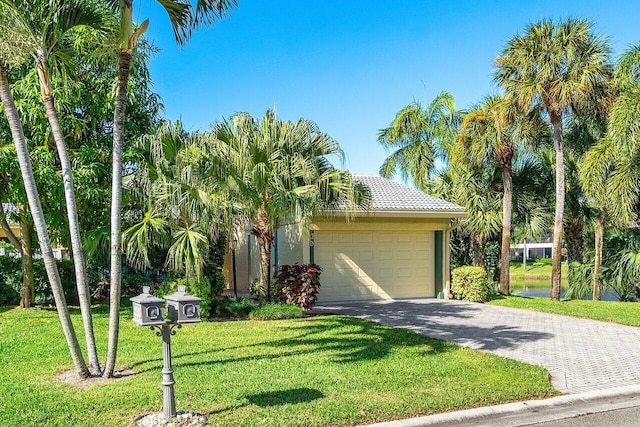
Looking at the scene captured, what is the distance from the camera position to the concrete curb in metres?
5.09

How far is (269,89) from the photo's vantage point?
43.9ft

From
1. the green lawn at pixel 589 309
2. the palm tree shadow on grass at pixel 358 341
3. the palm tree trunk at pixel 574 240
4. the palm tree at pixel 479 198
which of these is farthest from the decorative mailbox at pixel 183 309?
the palm tree trunk at pixel 574 240

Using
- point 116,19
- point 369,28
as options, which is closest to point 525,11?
point 369,28

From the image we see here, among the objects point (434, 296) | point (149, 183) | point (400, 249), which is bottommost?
point (434, 296)

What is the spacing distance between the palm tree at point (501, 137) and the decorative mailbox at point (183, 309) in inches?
503

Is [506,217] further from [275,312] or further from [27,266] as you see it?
[27,266]

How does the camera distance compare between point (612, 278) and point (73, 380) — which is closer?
point (73, 380)

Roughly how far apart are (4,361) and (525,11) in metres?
14.3

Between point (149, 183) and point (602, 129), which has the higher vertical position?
point (602, 129)

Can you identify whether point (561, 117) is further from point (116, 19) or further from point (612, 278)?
point (116, 19)

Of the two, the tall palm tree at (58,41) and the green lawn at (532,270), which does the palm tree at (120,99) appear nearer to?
the tall palm tree at (58,41)

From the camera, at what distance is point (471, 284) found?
47.5 ft

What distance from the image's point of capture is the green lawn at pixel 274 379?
201 inches

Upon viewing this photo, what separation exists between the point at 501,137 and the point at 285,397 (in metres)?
12.6
